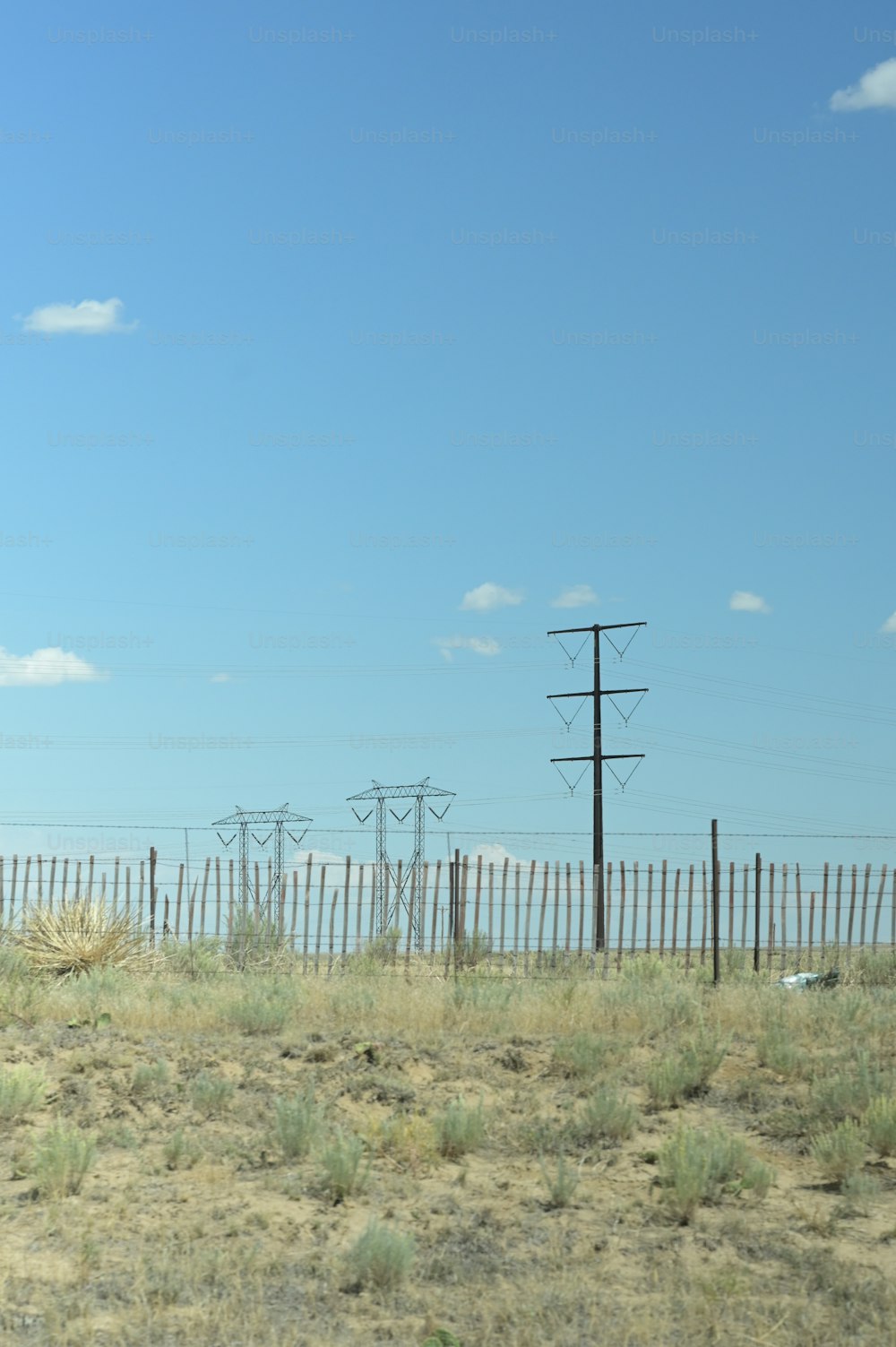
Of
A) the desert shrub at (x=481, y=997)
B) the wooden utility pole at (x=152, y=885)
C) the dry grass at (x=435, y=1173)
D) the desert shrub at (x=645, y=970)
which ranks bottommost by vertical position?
the dry grass at (x=435, y=1173)

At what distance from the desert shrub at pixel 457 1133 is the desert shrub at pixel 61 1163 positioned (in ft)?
9.64

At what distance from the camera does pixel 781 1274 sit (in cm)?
940

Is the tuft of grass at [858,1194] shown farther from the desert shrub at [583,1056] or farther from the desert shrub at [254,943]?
the desert shrub at [254,943]

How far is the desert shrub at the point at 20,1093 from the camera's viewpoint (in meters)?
13.2

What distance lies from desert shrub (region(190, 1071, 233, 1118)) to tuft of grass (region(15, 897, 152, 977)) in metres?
9.07

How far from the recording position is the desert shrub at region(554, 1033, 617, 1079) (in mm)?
14961

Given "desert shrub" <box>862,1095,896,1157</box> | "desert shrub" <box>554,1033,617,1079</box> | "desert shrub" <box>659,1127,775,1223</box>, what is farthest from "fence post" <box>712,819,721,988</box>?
"desert shrub" <box>659,1127,775,1223</box>

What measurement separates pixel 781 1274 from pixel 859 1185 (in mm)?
2090

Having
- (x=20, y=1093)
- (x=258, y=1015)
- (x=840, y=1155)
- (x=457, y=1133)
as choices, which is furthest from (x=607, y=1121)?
(x=258, y=1015)

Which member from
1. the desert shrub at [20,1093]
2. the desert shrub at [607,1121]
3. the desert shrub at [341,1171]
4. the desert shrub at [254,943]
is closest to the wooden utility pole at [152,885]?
the desert shrub at [254,943]

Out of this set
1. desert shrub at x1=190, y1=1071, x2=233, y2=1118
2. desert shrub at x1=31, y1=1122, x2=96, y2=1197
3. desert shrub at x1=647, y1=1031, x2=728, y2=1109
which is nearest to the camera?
desert shrub at x1=31, y1=1122, x2=96, y2=1197

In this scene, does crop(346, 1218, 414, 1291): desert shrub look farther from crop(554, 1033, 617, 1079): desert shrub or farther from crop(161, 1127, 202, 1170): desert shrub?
crop(554, 1033, 617, 1079): desert shrub

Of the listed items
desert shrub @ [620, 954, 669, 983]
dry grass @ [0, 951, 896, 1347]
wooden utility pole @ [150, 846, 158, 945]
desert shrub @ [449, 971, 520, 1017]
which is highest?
wooden utility pole @ [150, 846, 158, 945]

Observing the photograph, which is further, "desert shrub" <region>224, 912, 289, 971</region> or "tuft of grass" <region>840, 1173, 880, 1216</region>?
"desert shrub" <region>224, 912, 289, 971</region>
